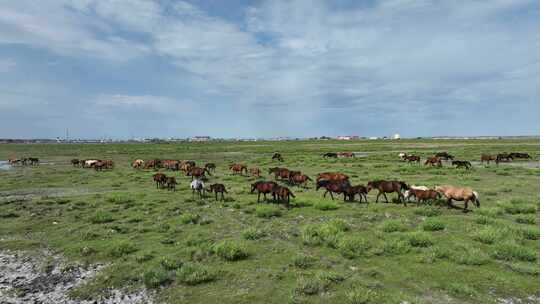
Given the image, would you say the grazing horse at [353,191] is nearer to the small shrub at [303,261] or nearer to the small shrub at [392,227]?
the small shrub at [392,227]

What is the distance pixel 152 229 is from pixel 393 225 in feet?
26.7

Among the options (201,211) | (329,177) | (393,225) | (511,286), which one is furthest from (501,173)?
(201,211)

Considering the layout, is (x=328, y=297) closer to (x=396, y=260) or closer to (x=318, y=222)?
(x=396, y=260)

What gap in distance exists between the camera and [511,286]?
6164 millimetres

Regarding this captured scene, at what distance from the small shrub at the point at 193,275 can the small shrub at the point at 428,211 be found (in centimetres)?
876

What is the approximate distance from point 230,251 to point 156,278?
1.93m

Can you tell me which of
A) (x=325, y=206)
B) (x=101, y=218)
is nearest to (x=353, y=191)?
(x=325, y=206)

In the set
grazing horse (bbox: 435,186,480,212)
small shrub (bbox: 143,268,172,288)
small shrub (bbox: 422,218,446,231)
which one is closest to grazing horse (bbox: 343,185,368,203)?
grazing horse (bbox: 435,186,480,212)

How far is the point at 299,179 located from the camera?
19.9 m

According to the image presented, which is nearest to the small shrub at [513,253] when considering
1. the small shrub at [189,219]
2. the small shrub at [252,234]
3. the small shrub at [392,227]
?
the small shrub at [392,227]

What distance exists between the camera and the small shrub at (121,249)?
833 centimetres

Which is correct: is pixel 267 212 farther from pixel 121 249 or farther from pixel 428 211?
pixel 428 211

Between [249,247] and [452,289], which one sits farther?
[249,247]

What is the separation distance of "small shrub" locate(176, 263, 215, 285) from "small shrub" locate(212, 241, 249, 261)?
2.87 ft
